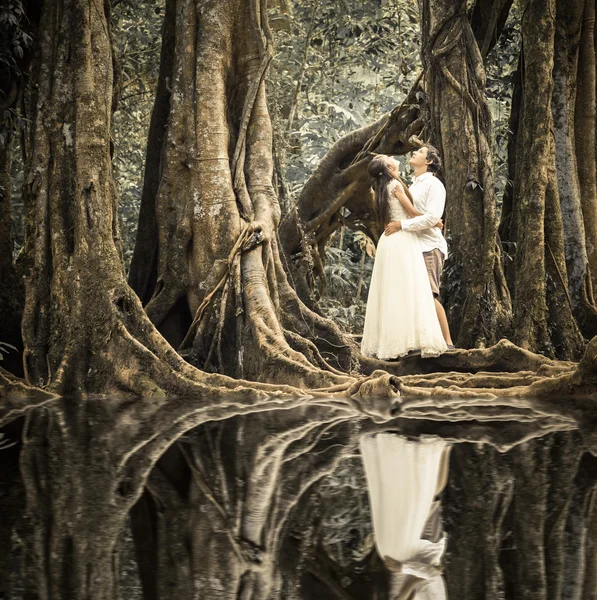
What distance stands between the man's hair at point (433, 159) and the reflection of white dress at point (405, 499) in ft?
13.7

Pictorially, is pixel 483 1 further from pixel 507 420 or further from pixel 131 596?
pixel 131 596

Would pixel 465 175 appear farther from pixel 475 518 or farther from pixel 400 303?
pixel 475 518

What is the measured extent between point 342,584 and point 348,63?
1160cm

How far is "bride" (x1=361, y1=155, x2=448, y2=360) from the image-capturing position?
7.62 meters

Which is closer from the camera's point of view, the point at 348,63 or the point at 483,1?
the point at 483,1

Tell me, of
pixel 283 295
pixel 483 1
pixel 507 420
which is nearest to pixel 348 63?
pixel 483 1

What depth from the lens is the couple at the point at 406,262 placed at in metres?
7.73

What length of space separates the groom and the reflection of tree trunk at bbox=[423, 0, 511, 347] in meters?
0.22

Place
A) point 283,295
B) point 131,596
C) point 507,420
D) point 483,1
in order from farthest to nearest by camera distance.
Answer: point 483,1 < point 283,295 < point 507,420 < point 131,596

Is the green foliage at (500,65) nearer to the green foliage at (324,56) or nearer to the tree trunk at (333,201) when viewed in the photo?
the green foliage at (324,56)

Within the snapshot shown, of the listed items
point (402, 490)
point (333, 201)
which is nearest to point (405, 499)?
point (402, 490)

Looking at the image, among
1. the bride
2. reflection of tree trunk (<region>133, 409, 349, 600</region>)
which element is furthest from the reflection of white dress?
the bride

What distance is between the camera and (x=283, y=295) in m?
7.65

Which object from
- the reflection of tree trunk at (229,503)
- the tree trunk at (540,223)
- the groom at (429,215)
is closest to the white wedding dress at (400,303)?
the groom at (429,215)
